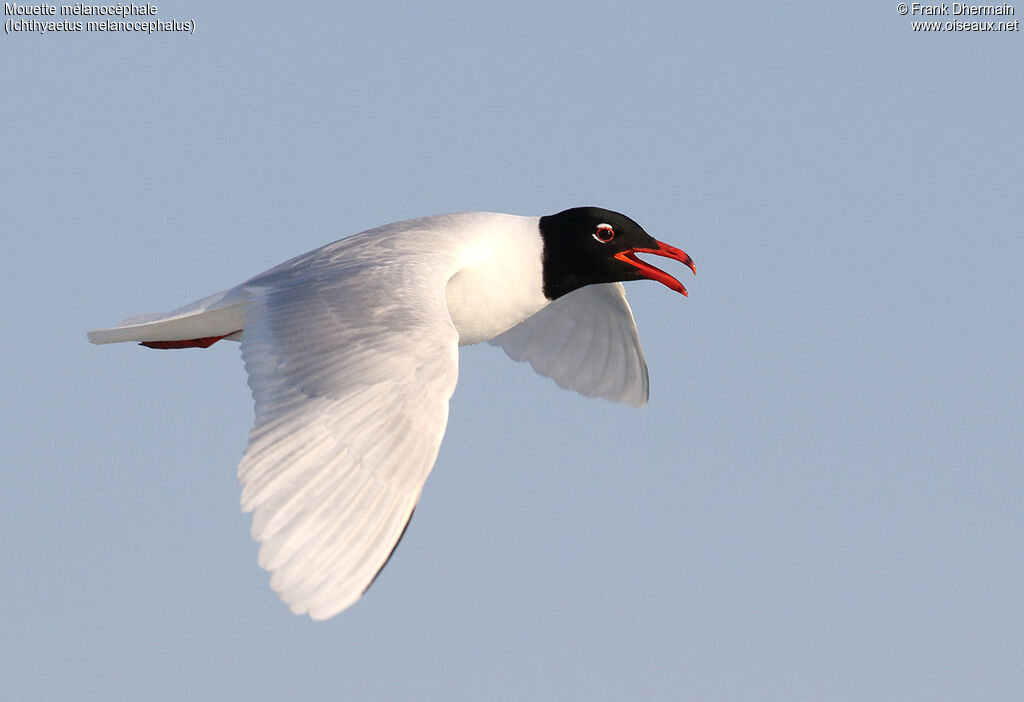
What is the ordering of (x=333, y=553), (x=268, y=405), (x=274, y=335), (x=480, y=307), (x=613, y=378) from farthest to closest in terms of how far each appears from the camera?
(x=613, y=378) → (x=480, y=307) → (x=274, y=335) → (x=268, y=405) → (x=333, y=553)

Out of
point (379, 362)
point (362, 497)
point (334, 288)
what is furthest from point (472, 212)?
point (362, 497)

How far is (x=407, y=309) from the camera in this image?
852cm

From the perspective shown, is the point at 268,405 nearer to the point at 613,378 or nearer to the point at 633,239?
the point at 633,239

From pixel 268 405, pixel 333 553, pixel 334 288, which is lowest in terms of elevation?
pixel 333 553

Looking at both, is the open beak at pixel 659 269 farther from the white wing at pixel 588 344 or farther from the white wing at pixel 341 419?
the white wing at pixel 341 419

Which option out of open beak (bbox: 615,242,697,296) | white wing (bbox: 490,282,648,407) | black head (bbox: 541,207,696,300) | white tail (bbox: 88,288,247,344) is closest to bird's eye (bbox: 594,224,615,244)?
black head (bbox: 541,207,696,300)

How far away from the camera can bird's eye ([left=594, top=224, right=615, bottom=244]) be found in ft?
34.8

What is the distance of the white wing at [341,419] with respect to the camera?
6988 millimetres

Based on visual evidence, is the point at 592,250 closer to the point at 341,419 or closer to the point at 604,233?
the point at 604,233

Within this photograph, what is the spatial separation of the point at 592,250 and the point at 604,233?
6.6 inches

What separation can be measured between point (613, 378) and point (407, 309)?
14.3ft

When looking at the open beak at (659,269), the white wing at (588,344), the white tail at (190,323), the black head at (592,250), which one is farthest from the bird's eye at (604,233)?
the white tail at (190,323)

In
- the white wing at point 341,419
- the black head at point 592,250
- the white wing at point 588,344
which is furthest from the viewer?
the white wing at point 588,344

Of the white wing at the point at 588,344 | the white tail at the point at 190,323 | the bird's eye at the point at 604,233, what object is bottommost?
the white wing at the point at 588,344
